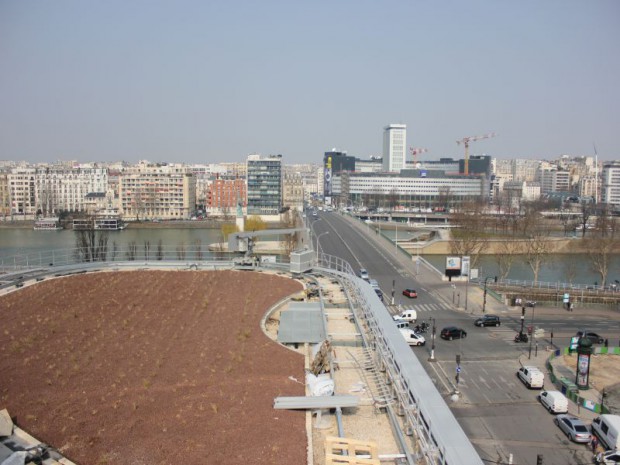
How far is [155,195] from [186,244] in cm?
1699

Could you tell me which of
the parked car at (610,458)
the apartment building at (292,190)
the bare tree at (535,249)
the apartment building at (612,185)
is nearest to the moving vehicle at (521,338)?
the parked car at (610,458)

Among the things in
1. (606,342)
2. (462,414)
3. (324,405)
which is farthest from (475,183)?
(324,405)

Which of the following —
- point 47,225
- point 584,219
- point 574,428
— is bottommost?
point 574,428

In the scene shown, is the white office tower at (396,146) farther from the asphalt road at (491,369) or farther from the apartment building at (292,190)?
the asphalt road at (491,369)

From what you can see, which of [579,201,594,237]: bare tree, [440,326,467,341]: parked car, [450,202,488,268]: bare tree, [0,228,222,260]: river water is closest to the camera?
[440,326,467,341]: parked car

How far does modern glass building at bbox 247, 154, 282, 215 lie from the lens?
46031mm

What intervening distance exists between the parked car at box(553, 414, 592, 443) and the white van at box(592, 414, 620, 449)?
128 mm

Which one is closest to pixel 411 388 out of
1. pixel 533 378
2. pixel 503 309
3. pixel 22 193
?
pixel 533 378

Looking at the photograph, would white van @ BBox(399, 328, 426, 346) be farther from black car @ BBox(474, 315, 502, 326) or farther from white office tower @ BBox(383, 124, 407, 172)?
white office tower @ BBox(383, 124, 407, 172)

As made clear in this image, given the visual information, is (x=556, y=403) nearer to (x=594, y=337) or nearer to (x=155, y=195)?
(x=594, y=337)

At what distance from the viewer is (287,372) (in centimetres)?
A: 484

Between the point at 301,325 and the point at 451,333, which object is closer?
the point at 301,325

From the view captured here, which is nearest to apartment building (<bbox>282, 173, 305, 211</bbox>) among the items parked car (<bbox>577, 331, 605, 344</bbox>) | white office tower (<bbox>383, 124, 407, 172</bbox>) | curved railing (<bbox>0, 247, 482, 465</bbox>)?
white office tower (<bbox>383, 124, 407, 172</bbox>)

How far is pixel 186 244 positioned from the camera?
30000 mm
